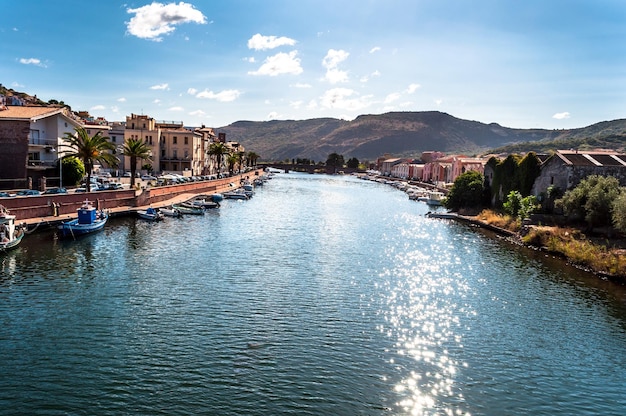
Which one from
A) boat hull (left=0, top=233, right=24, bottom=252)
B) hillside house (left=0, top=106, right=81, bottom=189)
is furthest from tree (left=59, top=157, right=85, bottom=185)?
boat hull (left=0, top=233, right=24, bottom=252)

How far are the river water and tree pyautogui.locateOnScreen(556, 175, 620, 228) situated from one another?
690 centimetres

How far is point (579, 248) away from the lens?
43.5m

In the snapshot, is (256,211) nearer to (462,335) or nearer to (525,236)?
(525,236)

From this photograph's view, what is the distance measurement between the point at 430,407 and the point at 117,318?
53.6 ft

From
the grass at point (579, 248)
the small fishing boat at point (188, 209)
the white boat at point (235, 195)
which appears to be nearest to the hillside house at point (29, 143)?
the small fishing boat at point (188, 209)

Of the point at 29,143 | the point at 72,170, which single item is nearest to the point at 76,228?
the point at 72,170

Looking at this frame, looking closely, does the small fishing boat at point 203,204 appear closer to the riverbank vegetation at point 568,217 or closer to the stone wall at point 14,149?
the stone wall at point 14,149

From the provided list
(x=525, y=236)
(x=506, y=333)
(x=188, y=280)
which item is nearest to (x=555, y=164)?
(x=525, y=236)

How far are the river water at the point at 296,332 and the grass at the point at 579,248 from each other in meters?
1.63

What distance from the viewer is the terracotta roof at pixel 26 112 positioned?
191ft

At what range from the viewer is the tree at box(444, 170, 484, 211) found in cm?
7819

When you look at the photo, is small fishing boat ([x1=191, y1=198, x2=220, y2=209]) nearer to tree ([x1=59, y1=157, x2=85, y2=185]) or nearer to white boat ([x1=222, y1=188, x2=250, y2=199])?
white boat ([x1=222, y1=188, x2=250, y2=199])

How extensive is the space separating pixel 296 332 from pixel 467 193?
62.5 metres

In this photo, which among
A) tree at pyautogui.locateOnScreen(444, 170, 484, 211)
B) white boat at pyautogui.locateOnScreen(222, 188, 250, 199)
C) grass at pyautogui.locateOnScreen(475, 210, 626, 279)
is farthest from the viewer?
white boat at pyautogui.locateOnScreen(222, 188, 250, 199)
